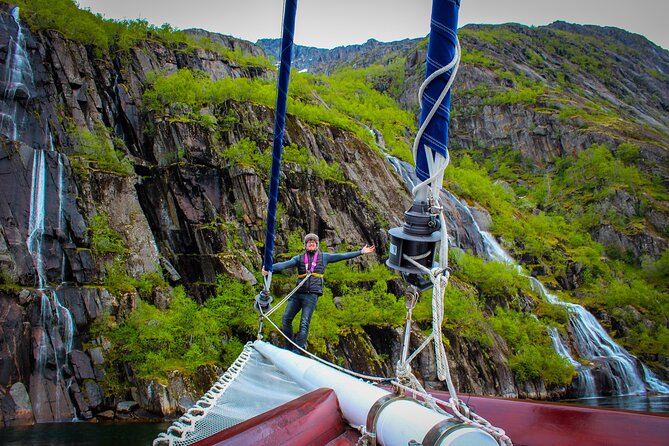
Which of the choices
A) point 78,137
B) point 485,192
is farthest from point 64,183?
point 485,192

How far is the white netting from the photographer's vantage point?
6.88 feet

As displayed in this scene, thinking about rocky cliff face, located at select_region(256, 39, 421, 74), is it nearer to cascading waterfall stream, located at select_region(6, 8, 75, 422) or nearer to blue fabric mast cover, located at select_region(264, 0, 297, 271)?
cascading waterfall stream, located at select_region(6, 8, 75, 422)

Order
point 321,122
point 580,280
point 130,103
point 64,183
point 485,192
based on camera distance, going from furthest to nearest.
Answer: point 485,192
point 580,280
point 321,122
point 130,103
point 64,183

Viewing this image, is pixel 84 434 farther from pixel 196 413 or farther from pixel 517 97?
pixel 517 97

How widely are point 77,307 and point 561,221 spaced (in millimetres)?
47688

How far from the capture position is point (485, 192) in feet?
140

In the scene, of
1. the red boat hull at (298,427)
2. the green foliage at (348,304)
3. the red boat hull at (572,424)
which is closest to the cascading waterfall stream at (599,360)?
the green foliage at (348,304)

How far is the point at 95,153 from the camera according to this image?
859 inches

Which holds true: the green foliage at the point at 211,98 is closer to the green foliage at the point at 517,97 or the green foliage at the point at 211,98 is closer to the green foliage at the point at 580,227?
the green foliage at the point at 580,227

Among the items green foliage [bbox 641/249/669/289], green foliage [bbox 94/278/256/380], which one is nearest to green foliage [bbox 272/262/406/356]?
green foliage [bbox 94/278/256/380]

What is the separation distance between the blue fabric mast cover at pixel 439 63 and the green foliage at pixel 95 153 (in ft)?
76.9

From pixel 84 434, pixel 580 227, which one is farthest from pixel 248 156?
pixel 580 227

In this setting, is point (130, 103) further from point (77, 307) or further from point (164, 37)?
point (77, 307)

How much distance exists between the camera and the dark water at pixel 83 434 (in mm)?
10841
